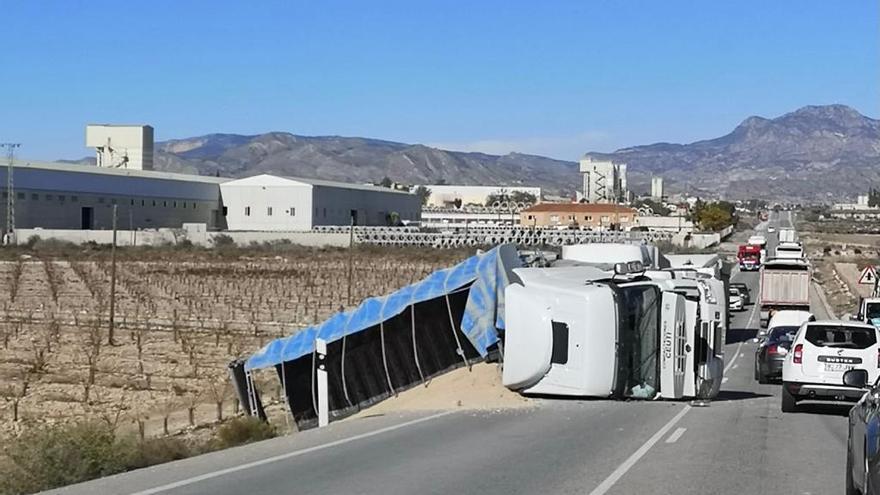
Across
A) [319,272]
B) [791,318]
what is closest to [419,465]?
[791,318]

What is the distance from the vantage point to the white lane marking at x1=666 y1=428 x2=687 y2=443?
1673 centimetres

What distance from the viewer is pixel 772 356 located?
29328 mm

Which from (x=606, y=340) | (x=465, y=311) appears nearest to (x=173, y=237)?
(x=465, y=311)

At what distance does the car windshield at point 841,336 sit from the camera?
21.3m

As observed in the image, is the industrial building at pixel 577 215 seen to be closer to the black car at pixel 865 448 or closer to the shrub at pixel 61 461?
the shrub at pixel 61 461

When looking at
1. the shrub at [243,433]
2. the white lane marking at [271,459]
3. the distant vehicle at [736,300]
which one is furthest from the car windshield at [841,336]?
the distant vehicle at [736,300]

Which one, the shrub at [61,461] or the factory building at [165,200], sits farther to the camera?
the factory building at [165,200]

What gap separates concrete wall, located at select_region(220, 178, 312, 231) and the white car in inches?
4078

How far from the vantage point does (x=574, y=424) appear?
61.2 feet

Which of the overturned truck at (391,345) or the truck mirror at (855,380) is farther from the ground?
the truck mirror at (855,380)

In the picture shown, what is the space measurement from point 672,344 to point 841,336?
9.38 ft

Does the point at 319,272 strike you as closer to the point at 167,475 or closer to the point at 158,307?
the point at 158,307

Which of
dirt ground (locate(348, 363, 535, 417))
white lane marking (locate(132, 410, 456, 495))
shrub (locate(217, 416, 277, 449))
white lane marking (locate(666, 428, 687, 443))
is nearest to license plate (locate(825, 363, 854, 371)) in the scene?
white lane marking (locate(666, 428, 687, 443))

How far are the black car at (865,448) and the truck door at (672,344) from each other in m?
11.1
